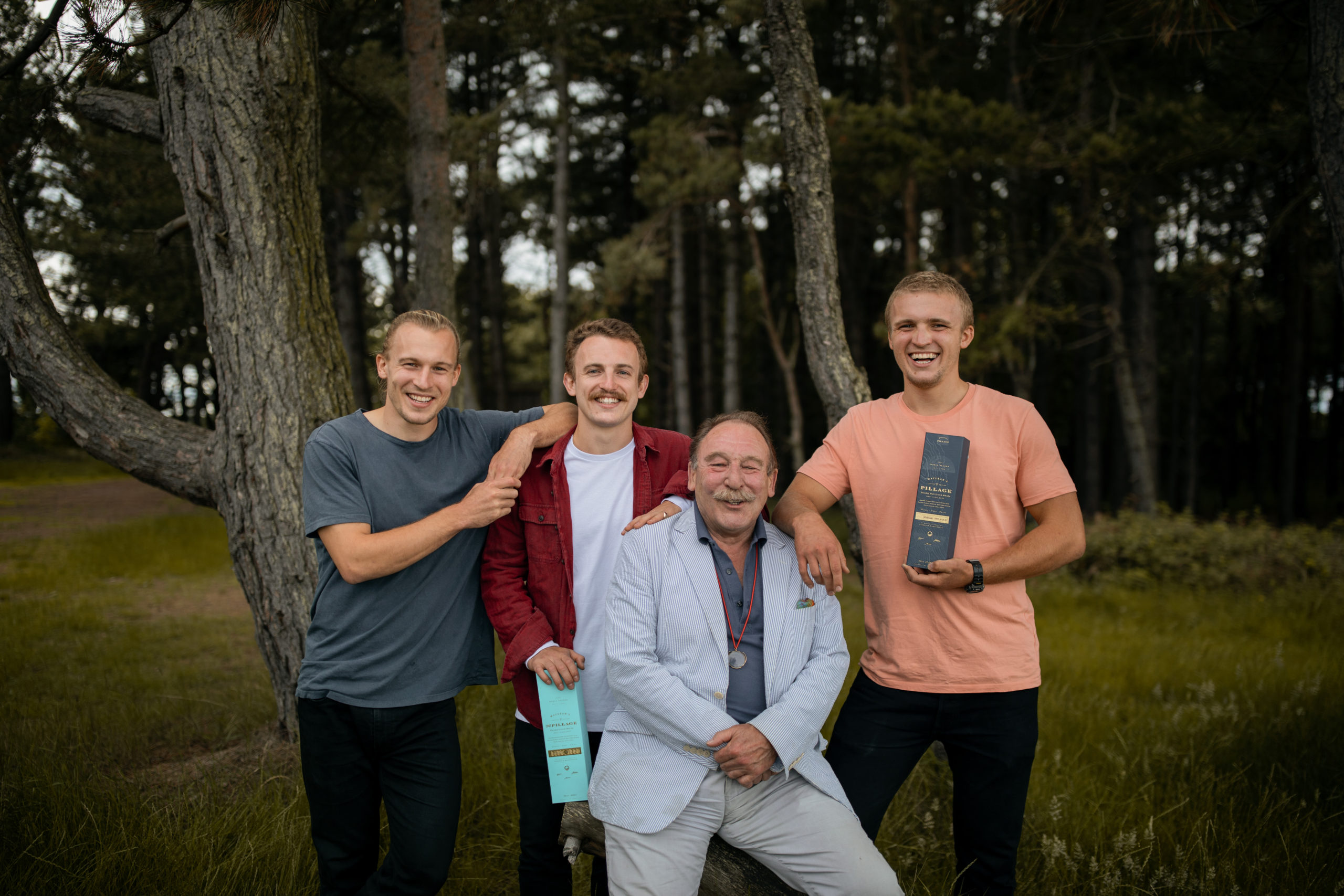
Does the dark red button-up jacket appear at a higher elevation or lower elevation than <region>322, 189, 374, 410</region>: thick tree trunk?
lower

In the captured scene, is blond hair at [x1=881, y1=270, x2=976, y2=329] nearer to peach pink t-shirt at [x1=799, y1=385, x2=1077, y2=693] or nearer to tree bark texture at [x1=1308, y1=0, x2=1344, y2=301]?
peach pink t-shirt at [x1=799, y1=385, x2=1077, y2=693]

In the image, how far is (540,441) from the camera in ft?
8.87

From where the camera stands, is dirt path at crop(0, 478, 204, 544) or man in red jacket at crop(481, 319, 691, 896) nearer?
man in red jacket at crop(481, 319, 691, 896)

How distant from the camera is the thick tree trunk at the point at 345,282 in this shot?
51.2 ft

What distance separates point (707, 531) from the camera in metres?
2.45

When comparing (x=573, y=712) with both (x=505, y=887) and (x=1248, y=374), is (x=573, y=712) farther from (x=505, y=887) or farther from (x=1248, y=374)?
(x=1248, y=374)

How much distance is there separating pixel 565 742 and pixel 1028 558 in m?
1.54

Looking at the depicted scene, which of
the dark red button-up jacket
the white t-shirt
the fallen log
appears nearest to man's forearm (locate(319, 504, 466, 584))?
the dark red button-up jacket

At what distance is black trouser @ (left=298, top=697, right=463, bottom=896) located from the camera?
2.44m

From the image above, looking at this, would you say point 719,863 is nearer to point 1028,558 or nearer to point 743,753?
point 743,753

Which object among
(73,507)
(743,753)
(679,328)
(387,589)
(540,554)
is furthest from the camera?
(679,328)

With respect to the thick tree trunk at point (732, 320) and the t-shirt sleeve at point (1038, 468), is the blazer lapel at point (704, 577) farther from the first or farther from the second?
the thick tree trunk at point (732, 320)

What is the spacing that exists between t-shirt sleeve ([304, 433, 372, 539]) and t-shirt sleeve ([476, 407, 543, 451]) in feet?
1.65

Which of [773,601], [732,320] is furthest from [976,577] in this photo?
[732,320]
